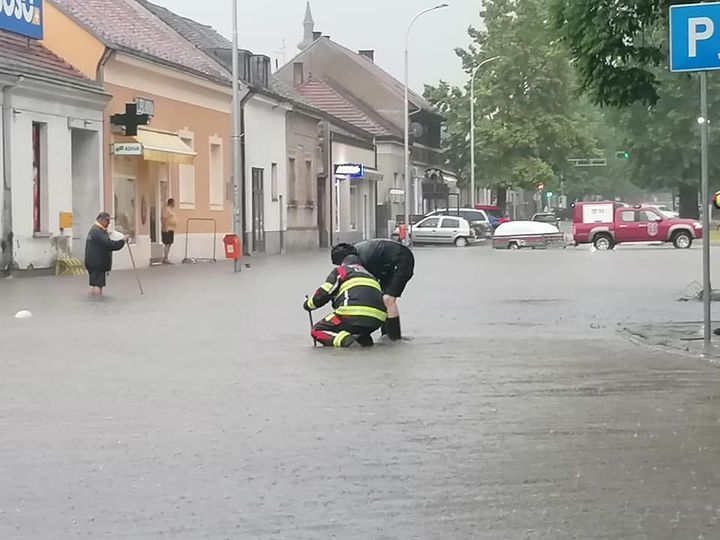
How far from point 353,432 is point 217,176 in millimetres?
36669

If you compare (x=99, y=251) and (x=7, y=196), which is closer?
(x=99, y=251)

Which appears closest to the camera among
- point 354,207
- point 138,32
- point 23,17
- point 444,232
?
point 23,17

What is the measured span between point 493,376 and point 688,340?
143 inches

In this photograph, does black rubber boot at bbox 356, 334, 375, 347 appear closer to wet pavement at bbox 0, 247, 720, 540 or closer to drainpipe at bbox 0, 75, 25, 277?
wet pavement at bbox 0, 247, 720, 540

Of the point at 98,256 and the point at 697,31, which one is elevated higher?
the point at 697,31

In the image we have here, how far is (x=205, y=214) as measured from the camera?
4350cm

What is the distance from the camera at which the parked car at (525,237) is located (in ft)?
187

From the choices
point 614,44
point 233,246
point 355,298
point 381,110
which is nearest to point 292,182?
point 233,246

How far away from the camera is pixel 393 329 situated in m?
15.5

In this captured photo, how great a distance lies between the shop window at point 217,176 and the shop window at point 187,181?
7.39 ft

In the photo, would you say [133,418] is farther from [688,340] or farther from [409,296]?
[409,296]

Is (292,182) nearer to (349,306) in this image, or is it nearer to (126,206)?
(126,206)

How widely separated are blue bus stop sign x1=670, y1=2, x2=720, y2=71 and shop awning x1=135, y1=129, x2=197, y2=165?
78.2ft

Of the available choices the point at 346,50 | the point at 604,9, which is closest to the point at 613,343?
the point at 604,9
